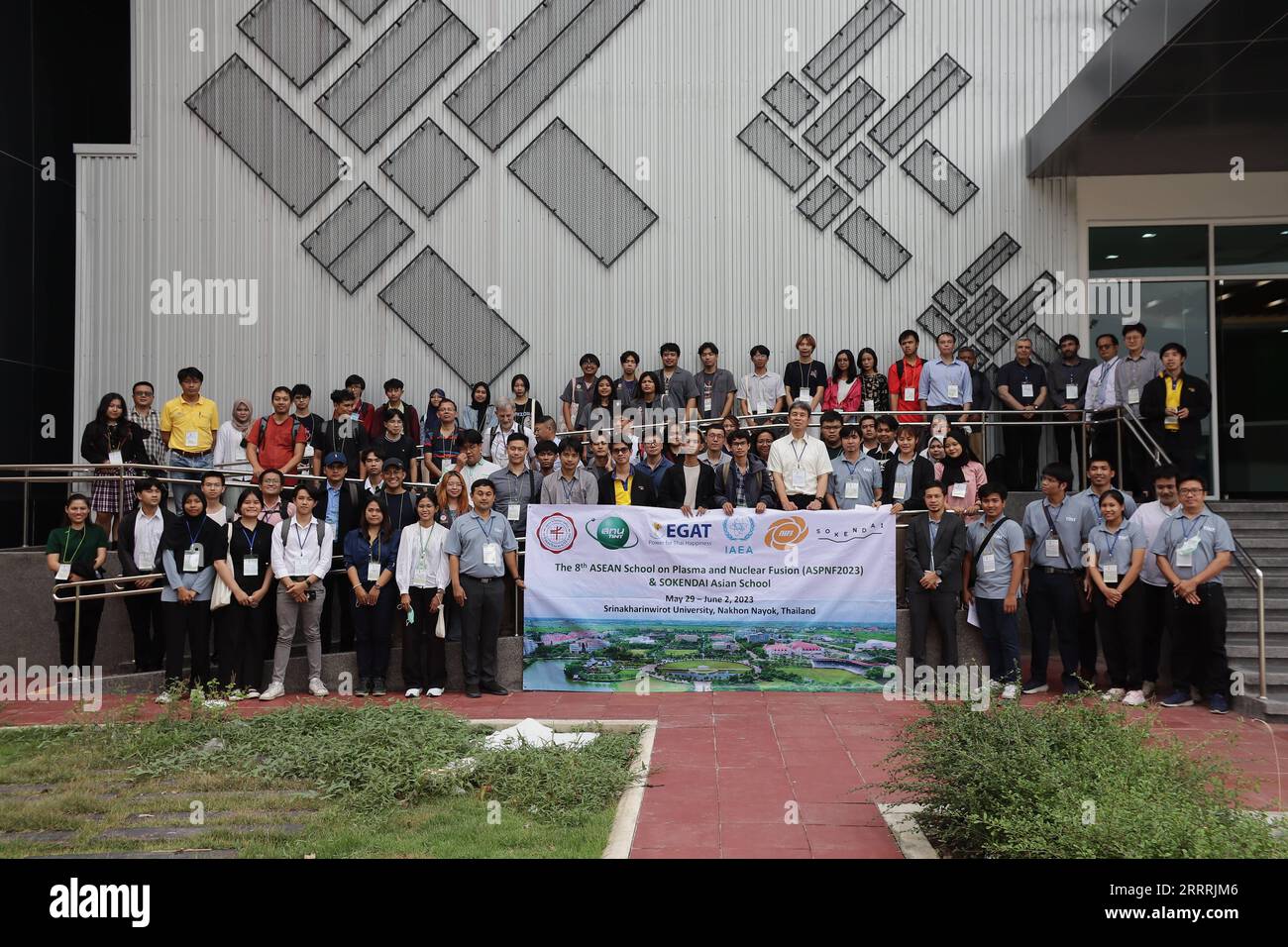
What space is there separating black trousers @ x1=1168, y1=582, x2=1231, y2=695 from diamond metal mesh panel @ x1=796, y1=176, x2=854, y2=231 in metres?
8.59

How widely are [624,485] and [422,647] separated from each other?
271cm

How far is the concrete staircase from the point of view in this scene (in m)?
10.2

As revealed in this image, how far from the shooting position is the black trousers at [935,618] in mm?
11203

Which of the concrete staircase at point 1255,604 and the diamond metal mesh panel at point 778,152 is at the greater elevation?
the diamond metal mesh panel at point 778,152

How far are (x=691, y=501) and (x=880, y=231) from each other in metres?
7.17

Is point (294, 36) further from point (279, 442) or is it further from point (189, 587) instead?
point (189, 587)

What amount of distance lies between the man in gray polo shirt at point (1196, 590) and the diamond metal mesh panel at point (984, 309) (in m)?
6.39

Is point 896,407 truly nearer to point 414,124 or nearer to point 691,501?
point 691,501

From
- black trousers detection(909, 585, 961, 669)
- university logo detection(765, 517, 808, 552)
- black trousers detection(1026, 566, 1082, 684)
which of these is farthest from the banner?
black trousers detection(1026, 566, 1082, 684)

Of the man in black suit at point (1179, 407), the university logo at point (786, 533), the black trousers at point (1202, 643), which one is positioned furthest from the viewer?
the man in black suit at point (1179, 407)

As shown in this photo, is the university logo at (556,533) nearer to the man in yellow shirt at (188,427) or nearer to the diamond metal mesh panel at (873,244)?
the man in yellow shirt at (188,427)

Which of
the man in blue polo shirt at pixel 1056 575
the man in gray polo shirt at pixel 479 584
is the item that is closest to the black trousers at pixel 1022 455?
the man in blue polo shirt at pixel 1056 575

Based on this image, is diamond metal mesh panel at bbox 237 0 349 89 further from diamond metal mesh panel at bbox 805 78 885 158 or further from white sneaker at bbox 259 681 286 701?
white sneaker at bbox 259 681 286 701

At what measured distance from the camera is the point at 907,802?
22.4 ft
